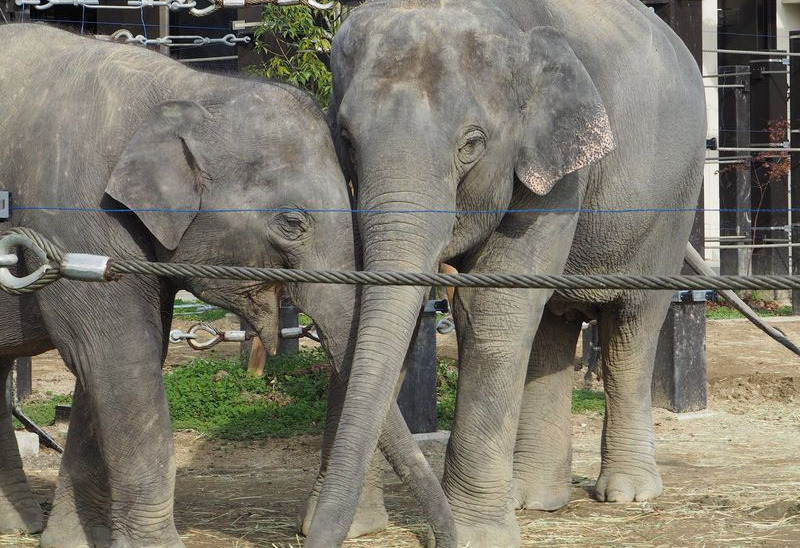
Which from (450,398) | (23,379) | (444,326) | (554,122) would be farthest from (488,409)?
(23,379)

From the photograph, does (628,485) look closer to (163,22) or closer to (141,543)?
(141,543)

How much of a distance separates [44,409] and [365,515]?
3.47m

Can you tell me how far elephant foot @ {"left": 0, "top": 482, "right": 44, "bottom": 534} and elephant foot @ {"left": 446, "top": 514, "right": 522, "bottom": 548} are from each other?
1.55 m

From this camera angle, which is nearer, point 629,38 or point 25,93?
point 25,93

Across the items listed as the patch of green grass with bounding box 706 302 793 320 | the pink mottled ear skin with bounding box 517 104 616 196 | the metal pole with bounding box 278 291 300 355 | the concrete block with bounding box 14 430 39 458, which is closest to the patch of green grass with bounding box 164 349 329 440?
the metal pole with bounding box 278 291 300 355

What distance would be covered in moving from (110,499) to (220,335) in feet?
8.35

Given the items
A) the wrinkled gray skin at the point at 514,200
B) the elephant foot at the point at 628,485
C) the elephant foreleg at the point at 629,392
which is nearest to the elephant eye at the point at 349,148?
the wrinkled gray skin at the point at 514,200

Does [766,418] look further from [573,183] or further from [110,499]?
[110,499]

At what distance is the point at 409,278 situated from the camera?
148 inches

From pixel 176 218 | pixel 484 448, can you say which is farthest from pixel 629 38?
pixel 176 218

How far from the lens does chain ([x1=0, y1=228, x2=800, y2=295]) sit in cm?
361

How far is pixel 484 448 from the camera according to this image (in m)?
5.21

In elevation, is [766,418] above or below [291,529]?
below

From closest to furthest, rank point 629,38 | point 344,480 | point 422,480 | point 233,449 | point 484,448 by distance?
point 344,480
point 422,480
point 484,448
point 629,38
point 233,449
